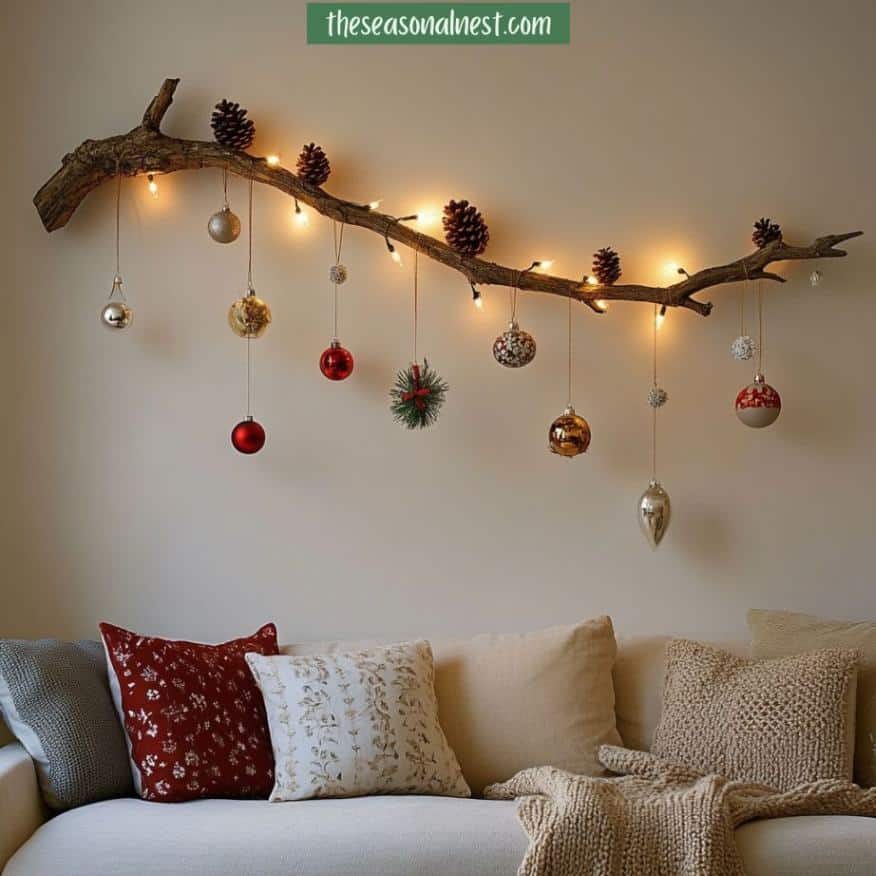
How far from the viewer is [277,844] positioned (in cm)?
226

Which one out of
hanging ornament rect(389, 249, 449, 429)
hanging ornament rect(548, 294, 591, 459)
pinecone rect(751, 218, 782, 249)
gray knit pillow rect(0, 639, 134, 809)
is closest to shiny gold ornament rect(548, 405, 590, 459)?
hanging ornament rect(548, 294, 591, 459)

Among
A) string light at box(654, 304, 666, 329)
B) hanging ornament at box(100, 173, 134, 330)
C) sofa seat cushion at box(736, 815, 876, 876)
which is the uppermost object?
hanging ornament at box(100, 173, 134, 330)

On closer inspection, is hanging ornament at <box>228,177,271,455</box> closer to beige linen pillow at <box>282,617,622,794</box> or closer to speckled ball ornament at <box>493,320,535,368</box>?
speckled ball ornament at <box>493,320,535,368</box>

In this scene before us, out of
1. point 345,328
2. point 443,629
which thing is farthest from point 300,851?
point 345,328

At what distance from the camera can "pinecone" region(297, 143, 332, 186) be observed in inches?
122

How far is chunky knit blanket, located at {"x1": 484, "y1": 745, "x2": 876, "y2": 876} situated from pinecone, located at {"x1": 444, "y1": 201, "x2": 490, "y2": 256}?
1373 millimetres

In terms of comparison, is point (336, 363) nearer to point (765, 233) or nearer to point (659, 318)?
point (659, 318)

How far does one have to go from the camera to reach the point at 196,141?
315cm

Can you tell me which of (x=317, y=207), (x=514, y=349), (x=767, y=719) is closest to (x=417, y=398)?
(x=514, y=349)

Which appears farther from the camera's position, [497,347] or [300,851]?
[497,347]

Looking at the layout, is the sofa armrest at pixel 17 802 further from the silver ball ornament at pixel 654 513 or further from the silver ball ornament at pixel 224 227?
the silver ball ornament at pixel 654 513

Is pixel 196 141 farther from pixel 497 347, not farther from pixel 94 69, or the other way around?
pixel 497 347

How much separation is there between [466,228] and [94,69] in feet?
3.69

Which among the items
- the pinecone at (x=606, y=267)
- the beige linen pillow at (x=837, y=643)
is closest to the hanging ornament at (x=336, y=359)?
the pinecone at (x=606, y=267)
